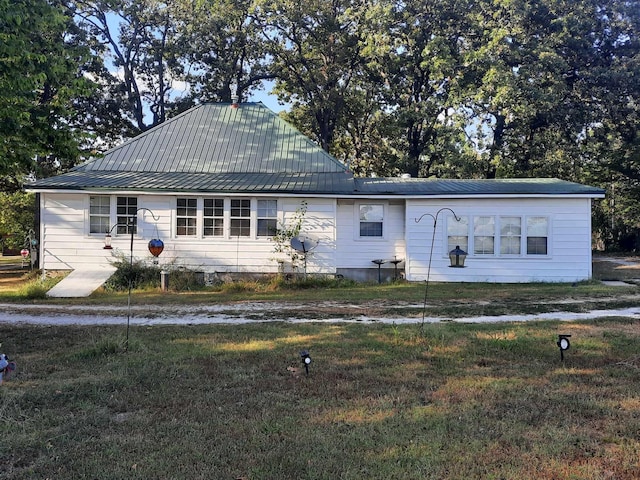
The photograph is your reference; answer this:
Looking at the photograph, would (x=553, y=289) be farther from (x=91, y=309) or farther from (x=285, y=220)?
(x=91, y=309)

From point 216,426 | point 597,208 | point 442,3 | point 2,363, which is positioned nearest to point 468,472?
point 216,426

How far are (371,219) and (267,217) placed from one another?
11.0 ft

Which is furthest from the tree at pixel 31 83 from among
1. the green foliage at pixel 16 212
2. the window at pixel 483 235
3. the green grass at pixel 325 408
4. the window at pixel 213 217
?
the green foliage at pixel 16 212

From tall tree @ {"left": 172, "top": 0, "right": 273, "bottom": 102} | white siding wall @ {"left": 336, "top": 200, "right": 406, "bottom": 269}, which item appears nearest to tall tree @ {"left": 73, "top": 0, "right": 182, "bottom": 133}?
tall tree @ {"left": 172, "top": 0, "right": 273, "bottom": 102}

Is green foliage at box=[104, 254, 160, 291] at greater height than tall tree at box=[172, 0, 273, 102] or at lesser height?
lesser

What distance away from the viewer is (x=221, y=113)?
1964 cm

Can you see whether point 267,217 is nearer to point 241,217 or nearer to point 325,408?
point 241,217

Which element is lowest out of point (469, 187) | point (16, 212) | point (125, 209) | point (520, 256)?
point (520, 256)

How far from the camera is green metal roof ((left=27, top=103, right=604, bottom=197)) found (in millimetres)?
15047

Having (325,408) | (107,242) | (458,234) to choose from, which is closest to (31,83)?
(325,408)

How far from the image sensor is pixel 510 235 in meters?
15.2

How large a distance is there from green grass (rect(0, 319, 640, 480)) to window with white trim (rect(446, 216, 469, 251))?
26.3 ft

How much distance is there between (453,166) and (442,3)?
26.4ft

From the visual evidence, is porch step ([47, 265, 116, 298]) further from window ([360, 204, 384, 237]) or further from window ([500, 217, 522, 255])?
window ([500, 217, 522, 255])
